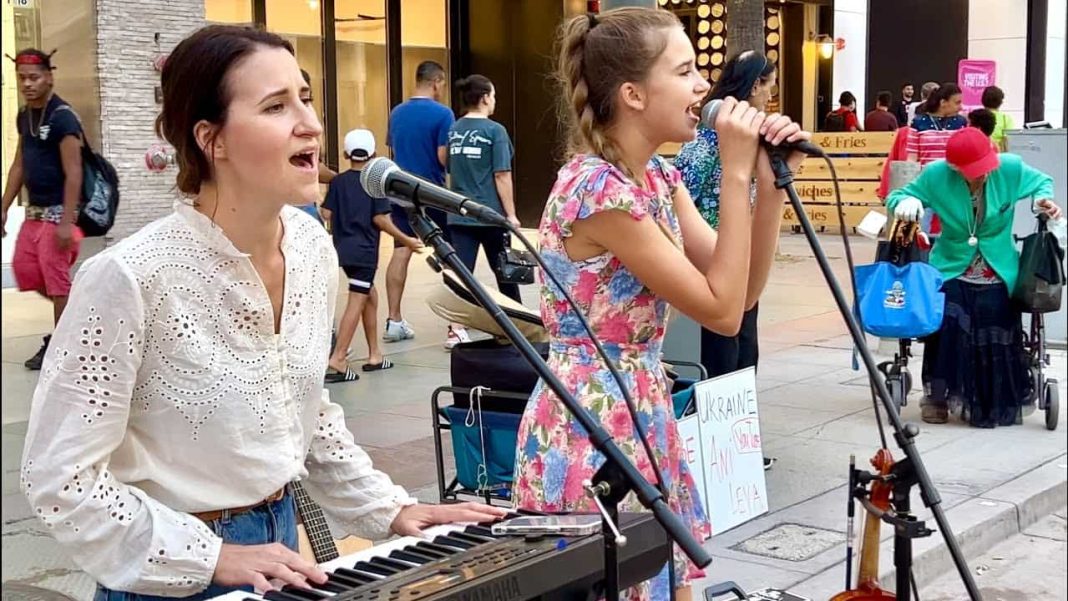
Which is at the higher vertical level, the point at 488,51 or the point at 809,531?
the point at 488,51

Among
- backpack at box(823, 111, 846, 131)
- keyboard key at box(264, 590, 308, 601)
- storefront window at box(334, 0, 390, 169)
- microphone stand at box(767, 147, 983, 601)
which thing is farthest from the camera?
backpack at box(823, 111, 846, 131)

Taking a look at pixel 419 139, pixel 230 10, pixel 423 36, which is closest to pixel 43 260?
pixel 419 139

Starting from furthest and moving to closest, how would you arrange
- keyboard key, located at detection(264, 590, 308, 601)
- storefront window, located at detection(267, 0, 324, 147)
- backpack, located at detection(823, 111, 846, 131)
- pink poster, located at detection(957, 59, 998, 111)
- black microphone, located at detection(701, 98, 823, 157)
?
backpack, located at detection(823, 111, 846, 131), storefront window, located at detection(267, 0, 324, 147), pink poster, located at detection(957, 59, 998, 111), black microphone, located at detection(701, 98, 823, 157), keyboard key, located at detection(264, 590, 308, 601)

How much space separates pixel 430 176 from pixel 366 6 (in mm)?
10316

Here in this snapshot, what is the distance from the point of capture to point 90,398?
2.06m

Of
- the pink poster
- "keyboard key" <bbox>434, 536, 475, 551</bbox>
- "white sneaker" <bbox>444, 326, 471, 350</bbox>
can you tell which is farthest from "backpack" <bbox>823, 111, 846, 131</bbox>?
"keyboard key" <bbox>434, 536, 475, 551</bbox>

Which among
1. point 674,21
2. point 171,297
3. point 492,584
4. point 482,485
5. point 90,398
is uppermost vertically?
point 674,21

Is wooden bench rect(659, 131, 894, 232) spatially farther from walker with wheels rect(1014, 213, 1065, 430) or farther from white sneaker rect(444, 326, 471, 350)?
walker with wheels rect(1014, 213, 1065, 430)

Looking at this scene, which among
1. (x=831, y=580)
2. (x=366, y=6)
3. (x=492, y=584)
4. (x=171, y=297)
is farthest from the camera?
(x=366, y=6)

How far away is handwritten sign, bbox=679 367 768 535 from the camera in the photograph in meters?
5.12

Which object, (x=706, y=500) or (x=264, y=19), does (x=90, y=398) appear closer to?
(x=706, y=500)

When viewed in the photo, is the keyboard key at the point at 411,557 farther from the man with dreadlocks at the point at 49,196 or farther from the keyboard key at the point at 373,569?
the man with dreadlocks at the point at 49,196

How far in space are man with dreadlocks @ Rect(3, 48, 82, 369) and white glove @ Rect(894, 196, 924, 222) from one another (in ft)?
15.7

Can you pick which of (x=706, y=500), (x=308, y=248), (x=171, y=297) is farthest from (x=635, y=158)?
(x=706, y=500)
